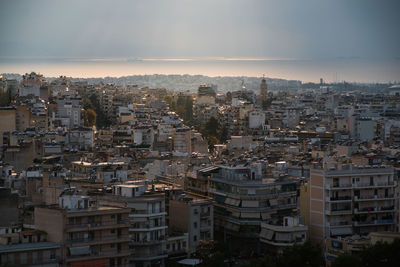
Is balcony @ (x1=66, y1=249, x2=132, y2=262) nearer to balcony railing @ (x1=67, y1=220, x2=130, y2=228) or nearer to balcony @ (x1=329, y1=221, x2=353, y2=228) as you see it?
balcony railing @ (x1=67, y1=220, x2=130, y2=228)

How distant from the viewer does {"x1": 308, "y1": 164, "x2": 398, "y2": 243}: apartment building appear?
2119 centimetres

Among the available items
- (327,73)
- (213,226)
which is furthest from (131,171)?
(327,73)

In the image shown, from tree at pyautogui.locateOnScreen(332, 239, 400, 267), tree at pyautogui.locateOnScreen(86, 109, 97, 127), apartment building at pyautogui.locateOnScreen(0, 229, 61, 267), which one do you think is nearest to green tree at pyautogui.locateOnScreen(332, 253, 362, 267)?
tree at pyautogui.locateOnScreen(332, 239, 400, 267)

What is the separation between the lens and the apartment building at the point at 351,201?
21188 mm

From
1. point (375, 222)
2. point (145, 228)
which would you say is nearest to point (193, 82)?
point (375, 222)

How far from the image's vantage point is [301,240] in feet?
66.1

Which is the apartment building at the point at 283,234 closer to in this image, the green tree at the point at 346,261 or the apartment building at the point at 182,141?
the green tree at the point at 346,261

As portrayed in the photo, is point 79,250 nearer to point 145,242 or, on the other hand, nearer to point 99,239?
point 99,239

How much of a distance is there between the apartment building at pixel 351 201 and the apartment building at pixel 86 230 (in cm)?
510

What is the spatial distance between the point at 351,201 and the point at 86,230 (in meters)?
6.71

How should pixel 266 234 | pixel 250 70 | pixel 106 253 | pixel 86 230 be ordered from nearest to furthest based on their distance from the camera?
pixel 86 230 → pixel 106 253 → pixel 266 234 → pixel 250 70

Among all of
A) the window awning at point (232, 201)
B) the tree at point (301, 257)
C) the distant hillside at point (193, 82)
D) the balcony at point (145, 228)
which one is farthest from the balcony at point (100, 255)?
the distant hillside at point (193, 82)

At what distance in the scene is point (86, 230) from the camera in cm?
1747

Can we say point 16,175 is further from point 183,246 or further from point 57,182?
point 183,246
